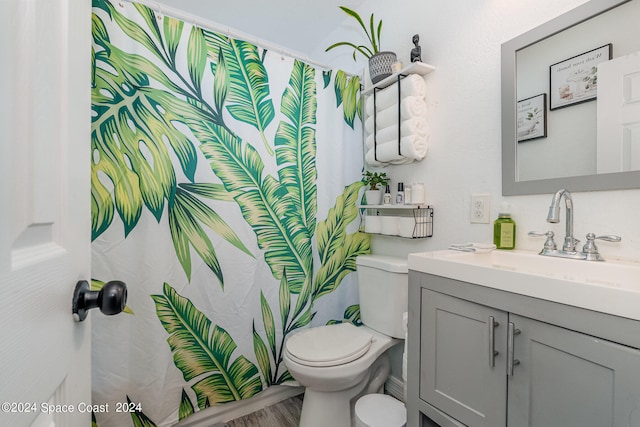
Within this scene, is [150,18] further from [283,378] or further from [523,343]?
[283,378]

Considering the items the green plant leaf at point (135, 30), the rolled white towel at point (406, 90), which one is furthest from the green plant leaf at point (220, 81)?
the rolled white towel at point (406, 90)

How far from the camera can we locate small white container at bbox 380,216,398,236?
1579mm

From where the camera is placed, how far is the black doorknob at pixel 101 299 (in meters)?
0.44

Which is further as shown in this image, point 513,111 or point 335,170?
point 335,170

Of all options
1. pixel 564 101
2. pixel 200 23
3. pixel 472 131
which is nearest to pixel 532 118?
pixel 564 101

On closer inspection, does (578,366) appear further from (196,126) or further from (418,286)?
(196,126)

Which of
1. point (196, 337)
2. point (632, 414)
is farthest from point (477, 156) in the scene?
point (196, 337)

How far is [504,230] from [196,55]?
1.58m

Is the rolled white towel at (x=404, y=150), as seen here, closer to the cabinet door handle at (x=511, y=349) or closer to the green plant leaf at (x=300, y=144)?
the green plant leaf at (x=300, y=144)

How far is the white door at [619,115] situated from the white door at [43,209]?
1388mm

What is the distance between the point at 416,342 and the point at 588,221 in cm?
70

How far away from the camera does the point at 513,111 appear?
1124 mm

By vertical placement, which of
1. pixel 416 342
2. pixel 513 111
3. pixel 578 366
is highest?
pixel 513 111

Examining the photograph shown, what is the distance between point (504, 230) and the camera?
112cm
